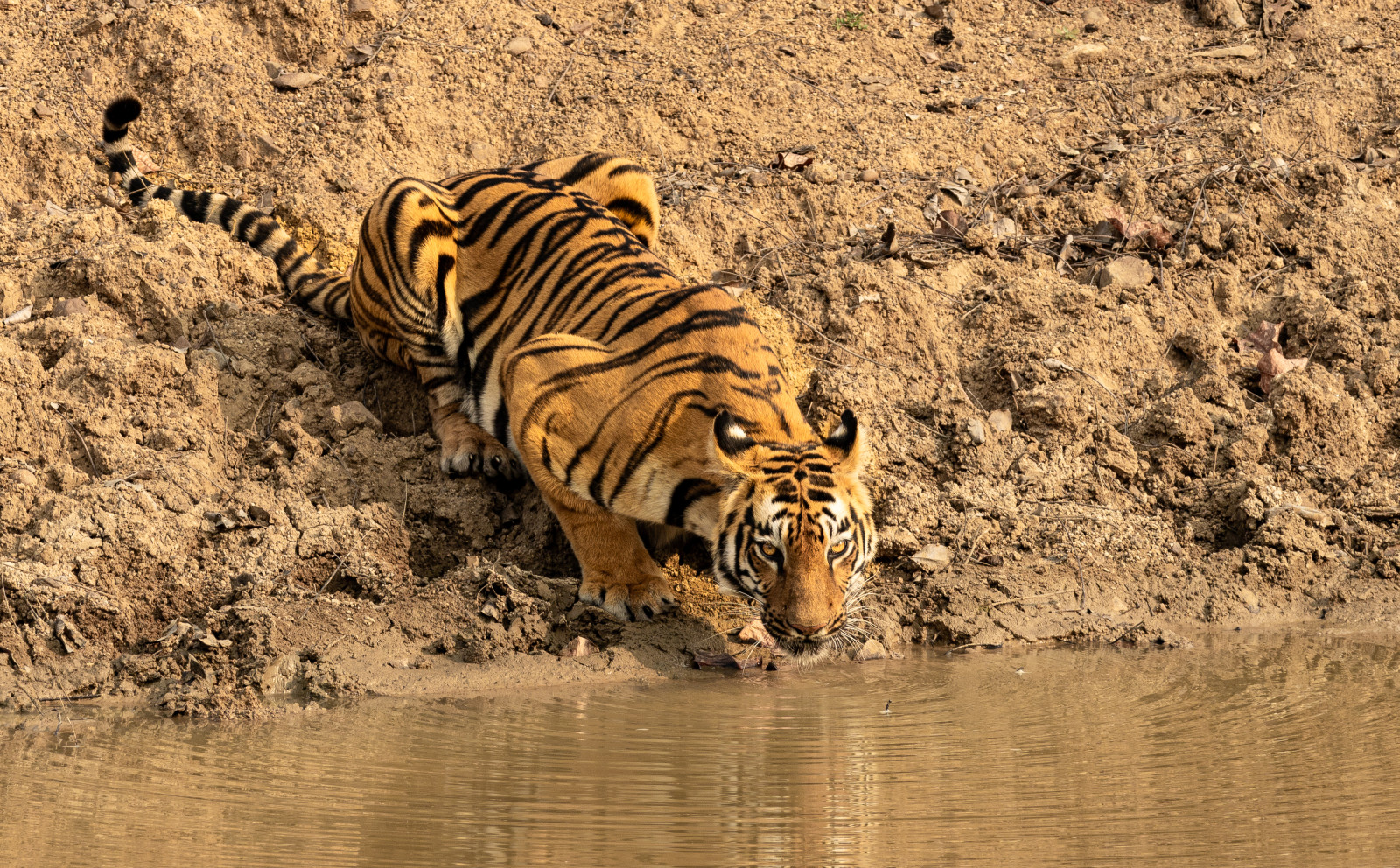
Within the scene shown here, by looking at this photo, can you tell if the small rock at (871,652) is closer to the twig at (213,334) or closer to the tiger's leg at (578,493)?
the tiger's leg at (578,493)

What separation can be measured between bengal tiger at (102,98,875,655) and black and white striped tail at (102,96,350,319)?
10 mm

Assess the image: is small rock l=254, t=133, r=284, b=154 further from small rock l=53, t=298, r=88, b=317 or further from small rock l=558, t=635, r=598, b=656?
small rock l=558, t=635, r=598, b=656

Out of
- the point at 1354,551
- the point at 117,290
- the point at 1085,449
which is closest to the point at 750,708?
the point at 1085,449

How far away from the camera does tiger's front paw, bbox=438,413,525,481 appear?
6.00 meters

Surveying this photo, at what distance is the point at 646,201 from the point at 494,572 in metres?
2.24

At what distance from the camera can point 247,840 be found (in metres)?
3.53

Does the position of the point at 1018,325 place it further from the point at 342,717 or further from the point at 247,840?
the point at 247,840

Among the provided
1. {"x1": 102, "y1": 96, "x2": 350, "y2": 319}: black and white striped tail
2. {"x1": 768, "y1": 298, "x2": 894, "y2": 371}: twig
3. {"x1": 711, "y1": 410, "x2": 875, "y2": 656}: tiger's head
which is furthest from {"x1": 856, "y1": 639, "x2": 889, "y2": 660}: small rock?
{"x1": 102, "y1": 96, "x2": 350, "y2": 319}: black and white striped tail

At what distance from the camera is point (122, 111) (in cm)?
693

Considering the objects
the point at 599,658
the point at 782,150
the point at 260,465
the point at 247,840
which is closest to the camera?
the point at 247,840

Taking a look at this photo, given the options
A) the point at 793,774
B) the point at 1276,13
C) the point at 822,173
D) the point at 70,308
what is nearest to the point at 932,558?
the point at 793,774

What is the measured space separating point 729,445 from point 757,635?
3.03 feet

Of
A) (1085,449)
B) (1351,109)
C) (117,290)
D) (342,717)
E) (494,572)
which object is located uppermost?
(1351,109)

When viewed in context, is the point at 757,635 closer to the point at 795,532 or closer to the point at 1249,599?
the point at 795,532
